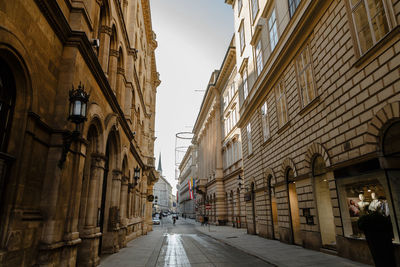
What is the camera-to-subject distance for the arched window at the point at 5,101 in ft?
17.2

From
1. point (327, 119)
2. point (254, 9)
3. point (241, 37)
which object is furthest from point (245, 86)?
point (327, 119)

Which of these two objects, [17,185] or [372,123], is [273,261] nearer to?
[372,123]

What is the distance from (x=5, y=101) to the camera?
5.40m

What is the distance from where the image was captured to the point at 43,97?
649 cm

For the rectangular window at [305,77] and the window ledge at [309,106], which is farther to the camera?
the rectangular window at [305,77]

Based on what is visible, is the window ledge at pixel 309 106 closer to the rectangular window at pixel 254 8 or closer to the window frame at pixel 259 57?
the window frame at pixel 259 57

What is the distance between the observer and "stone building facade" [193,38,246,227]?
1335 inches

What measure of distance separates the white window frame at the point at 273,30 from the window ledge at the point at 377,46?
906 cm

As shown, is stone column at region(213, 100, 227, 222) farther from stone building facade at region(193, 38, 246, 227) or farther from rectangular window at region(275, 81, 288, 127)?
rectangular window at region(275, 81, 288, 127)

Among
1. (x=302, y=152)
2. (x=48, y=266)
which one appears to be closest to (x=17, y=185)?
(x=48, y=266)

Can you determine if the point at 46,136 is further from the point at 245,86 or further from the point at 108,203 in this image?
the point at 245,86

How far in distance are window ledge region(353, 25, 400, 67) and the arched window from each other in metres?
9.39

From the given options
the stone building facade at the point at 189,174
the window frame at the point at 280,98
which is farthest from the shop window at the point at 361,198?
the stone building facade at the point at 189,174

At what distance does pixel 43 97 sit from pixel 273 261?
30.5 feet
